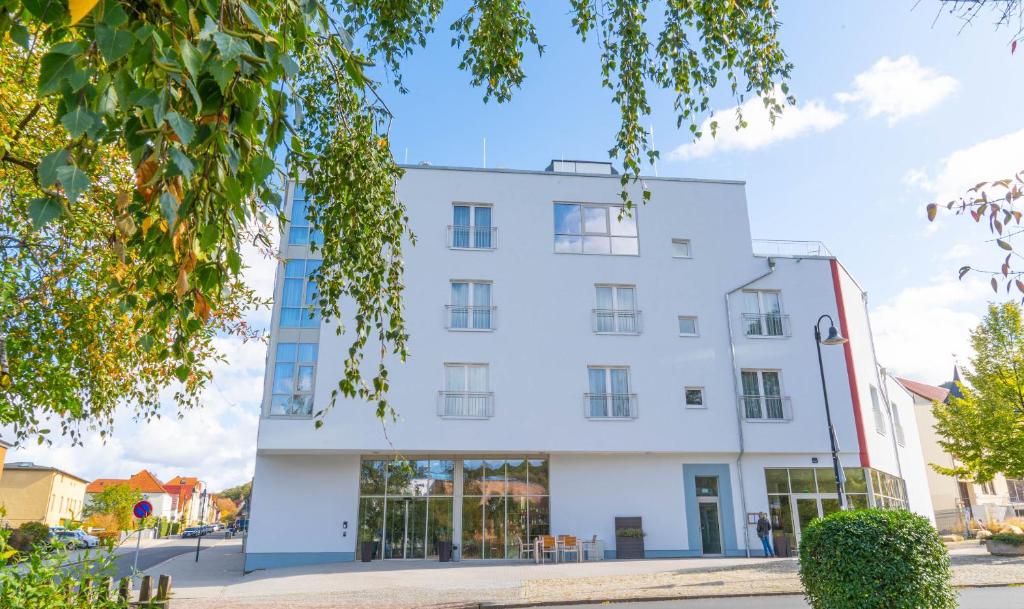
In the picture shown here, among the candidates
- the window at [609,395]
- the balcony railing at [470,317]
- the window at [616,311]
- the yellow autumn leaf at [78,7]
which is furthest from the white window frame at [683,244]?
the yellow autumn leaf at [78,7]

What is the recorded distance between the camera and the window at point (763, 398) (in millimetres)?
23984

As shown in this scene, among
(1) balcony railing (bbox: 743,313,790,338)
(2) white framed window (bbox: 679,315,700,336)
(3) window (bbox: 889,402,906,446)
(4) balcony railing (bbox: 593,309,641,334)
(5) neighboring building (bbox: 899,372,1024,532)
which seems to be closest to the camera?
(4) balcony railing (bbox: 593,309,641,334)

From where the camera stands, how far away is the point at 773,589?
1384 cm

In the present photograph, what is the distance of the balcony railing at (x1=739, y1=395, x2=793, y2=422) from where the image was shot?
23.9m

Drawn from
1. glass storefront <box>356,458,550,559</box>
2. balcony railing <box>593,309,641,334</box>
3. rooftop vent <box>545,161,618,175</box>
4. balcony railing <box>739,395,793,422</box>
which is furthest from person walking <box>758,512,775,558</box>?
rooftop vent <box>545,161,618,175</box>

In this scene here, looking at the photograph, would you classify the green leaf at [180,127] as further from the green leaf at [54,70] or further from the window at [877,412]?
the window at [877,412]

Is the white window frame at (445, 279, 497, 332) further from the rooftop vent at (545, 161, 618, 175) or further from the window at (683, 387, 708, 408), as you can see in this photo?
the window at (683, 387, 708, 408)

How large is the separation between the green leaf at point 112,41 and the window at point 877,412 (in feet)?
94.1

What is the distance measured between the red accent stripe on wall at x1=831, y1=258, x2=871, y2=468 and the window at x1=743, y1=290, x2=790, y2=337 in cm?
217

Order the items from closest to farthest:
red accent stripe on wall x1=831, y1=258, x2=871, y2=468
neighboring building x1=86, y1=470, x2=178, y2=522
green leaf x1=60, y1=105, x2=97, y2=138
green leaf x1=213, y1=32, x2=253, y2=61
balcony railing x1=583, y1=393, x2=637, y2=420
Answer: green leaf x1=60, y1=105, x2=97, y2=138 < green leaf x1=213, y1=32, x2=253, y2=61 < balcony railing x1=583, y1=393, x2=637, y2=420 < red accent stripe on wall x1=831, y1=258, x2=871, y2=468 < neighboring building x1=86, y1=470, x2=178, y2=522

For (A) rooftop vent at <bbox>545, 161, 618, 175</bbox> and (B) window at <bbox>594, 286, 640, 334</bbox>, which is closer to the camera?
(B) window at <bbox>594, 286, 640, 334</bbox>

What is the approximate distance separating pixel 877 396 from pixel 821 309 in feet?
16.3

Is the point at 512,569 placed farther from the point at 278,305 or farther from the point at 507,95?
the point at 507,95

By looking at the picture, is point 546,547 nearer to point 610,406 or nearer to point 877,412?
point 610,406
